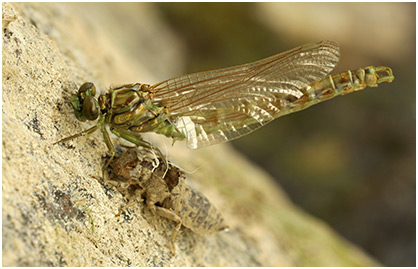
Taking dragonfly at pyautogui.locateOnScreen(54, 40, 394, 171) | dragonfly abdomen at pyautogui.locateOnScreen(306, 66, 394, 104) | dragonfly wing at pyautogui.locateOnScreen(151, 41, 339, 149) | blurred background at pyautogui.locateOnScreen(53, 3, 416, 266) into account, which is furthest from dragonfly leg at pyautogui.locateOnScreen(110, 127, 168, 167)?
blurred background at pyautogui.locateOnScreen(53, 3, 416, 266)

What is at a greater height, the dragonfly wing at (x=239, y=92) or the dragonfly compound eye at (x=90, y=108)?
the dragonfly wing at (x=239, y=92)

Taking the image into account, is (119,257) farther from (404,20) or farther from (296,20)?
(404,20)

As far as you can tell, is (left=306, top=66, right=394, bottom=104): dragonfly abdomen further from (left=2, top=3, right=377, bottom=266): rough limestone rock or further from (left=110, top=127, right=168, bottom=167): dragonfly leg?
(left=110, top=127, right=168, bottom=167): dragonfly leg

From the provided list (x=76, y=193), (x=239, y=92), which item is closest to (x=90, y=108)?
(x=76, y=193)

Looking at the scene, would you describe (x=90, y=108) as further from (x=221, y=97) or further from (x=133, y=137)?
(x=221, y=97)

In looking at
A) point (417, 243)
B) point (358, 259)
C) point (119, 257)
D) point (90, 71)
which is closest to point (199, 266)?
point (119, 257)

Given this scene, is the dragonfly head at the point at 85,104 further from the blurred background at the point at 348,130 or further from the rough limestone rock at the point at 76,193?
the blurred background at the point at 348,130

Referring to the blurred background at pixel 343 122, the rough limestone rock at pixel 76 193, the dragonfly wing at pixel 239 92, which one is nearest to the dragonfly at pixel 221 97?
the dragonfly wing at pixel 239 92
